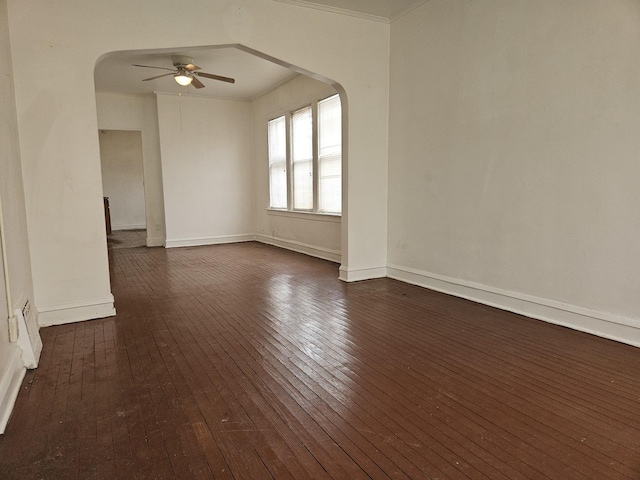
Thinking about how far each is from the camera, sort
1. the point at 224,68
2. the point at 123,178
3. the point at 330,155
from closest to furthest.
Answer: the point at 330,155 → the point at 224,68 → the point at 123,178

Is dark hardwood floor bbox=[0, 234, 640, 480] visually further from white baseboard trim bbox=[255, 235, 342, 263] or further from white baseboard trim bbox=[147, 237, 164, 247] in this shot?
white baseboard trim bbox=[147, 237, 164, 247]

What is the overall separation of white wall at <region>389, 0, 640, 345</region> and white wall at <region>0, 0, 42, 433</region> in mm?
3874

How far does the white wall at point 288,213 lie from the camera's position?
6555 mm

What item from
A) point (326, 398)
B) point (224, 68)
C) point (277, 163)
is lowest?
point (326, 398)

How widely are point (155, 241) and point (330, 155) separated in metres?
4.70

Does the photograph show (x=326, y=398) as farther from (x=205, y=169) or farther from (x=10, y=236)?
(x=205, y=169)

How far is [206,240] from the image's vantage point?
8.79 metres

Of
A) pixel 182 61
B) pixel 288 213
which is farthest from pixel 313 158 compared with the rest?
pixel 182 61

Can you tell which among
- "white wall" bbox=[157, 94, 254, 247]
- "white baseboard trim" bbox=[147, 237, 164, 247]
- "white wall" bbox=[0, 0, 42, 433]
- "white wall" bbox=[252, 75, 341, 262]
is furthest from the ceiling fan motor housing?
"white baseboard trim" bbox=[147, 237, 164, 247]

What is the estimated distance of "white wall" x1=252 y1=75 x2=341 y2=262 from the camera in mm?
6555

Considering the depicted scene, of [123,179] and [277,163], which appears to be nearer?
[277,163]

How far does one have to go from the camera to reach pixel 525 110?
11.3 ft

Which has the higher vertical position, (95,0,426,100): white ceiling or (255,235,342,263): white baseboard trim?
(95,0,426,100): white ceiling

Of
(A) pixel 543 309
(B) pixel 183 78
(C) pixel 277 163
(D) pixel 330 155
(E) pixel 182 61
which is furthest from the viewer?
(C) pixel 277 163
